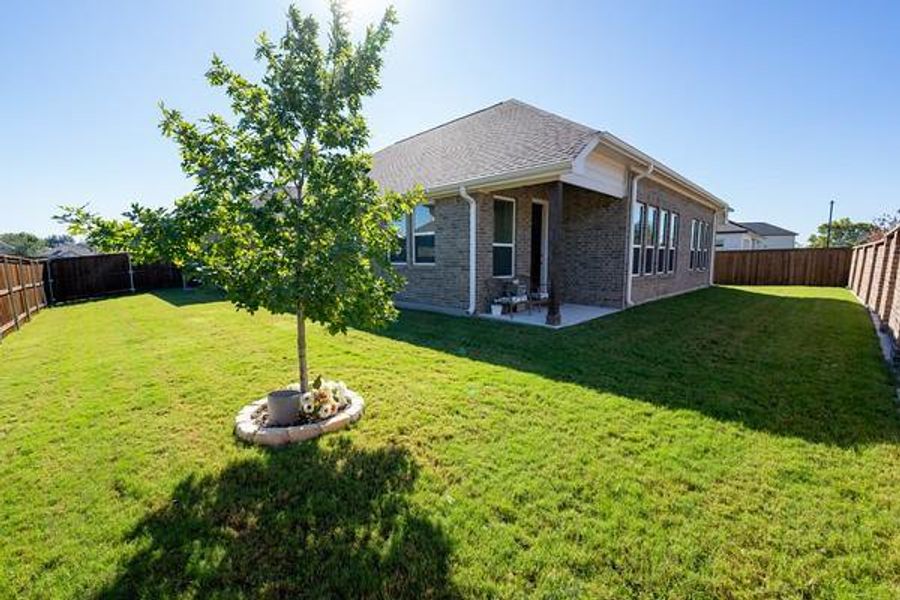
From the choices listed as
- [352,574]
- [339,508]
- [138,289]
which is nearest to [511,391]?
[339,508]

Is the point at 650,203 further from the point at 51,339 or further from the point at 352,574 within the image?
the point at 51,339

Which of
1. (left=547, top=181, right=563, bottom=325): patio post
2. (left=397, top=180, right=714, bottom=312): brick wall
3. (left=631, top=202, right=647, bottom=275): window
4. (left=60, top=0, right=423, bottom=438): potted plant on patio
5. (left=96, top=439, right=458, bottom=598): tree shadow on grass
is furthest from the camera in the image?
(left=631, top=202, right=647, bottom=275): window

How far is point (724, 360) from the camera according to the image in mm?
5703

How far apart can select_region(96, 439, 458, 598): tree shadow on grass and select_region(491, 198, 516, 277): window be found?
7.21m

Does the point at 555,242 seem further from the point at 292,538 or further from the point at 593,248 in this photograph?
the point at 292,538

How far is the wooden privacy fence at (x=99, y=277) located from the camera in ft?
50.8

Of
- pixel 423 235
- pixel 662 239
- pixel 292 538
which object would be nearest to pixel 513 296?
pixel 423 235

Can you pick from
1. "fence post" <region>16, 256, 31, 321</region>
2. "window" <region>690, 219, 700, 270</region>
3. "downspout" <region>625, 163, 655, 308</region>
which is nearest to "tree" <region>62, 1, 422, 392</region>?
"downspout" <region>625, 163, 655, 308</region>

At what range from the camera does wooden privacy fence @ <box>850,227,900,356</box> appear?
270 inches

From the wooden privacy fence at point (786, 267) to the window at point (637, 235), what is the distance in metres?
13.1

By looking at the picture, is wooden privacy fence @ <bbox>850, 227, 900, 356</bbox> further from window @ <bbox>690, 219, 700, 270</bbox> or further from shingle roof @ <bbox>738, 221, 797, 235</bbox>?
shingle roof @ <bbox>738, 221, 797, 235</bbox>

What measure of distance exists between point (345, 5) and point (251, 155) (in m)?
1.67

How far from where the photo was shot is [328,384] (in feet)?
13.8

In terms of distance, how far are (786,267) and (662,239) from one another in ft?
40.8
